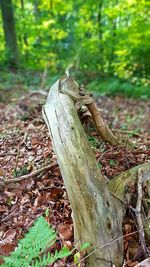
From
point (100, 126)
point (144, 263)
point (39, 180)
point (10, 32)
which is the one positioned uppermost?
point (10, 32)

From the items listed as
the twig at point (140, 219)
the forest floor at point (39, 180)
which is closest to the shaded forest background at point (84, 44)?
the forest floor at point (39, 180)

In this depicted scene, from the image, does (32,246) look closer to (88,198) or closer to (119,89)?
(88,198)

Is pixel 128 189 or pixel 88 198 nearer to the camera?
pixel 88 198

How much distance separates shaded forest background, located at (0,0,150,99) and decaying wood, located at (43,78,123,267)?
27.8 ft

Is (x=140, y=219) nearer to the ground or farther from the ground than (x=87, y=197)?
nearer to the ground

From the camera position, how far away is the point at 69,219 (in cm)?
264

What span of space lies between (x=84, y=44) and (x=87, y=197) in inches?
467

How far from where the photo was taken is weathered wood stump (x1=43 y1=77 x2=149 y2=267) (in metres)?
2.20

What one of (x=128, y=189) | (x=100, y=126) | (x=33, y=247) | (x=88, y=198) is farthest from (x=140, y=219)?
(x=100, y=126)

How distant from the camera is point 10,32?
13.3 meters

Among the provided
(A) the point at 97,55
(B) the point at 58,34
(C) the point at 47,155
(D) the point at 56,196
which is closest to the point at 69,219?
(D) the point at 56,196

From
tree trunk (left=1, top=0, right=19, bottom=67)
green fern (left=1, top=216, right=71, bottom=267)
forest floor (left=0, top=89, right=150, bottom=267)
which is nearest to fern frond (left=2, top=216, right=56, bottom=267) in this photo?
green fern (left=1, top=216, right=71, bottom=267)

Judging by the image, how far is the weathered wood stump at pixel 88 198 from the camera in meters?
2.20

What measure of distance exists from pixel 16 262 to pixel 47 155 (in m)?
1.55
